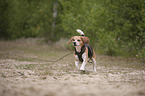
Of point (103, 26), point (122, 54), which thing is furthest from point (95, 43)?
point (122, 54)

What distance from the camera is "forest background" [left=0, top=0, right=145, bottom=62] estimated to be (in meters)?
15.9

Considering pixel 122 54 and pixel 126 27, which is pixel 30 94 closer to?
pixel 122 54

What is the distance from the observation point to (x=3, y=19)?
1232 inches

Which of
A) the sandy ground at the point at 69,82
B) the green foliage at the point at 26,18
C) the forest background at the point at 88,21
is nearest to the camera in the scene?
the sandy ground at the point at 69,82

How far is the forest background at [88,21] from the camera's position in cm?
1594

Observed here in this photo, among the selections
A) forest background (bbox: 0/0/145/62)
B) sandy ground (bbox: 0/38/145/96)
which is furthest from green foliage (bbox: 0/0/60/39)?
sandy ground (bbox: 0/38/145/96)

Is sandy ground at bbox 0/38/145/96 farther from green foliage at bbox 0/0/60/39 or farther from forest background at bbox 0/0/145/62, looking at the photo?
green foliage at bbox 0/0/60/39

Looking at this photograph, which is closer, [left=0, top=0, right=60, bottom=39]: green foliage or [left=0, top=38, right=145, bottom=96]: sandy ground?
[left=0, top=38, right=145, bottom=96]: sandy ground

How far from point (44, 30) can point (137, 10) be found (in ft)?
56.7

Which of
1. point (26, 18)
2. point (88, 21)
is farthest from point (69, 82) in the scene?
point (26, 18)

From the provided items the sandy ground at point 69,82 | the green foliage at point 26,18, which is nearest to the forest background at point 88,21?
the green foliage at point 26,18

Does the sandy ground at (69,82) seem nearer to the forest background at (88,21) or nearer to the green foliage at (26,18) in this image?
the forest background at (88,21)

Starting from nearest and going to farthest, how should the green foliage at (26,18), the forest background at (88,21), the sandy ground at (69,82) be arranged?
the sandy ground at (69,82) < the forest background at (88,21) < the green foliage at (26,18)

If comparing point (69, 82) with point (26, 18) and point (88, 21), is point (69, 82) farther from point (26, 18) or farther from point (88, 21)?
point (26, 18)
